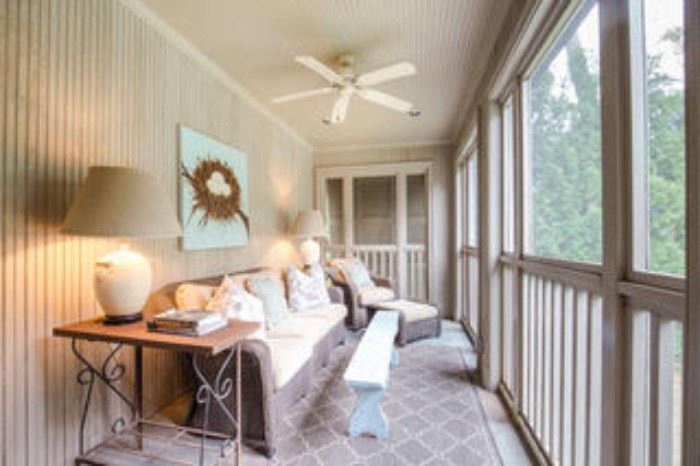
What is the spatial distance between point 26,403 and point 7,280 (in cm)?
54

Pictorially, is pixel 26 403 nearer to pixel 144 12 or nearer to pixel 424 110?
pixel 144 12

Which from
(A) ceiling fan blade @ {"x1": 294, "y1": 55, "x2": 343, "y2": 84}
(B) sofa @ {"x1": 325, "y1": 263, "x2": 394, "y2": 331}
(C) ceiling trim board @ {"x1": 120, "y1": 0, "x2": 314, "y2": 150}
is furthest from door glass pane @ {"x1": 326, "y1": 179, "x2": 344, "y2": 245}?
(A) ceiling fan blade @ {"x1": 294, "y1": 55, "x2": 343, "y2": 84}

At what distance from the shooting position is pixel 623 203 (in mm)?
1039

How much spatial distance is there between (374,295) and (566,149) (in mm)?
2792

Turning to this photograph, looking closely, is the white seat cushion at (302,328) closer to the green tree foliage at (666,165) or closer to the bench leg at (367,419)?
the bench leg at (367,419)

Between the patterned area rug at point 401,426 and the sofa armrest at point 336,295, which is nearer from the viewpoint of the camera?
the patterned area rug at point 401,426

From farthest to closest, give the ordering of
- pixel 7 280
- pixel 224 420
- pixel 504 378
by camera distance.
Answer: pixel 504 378
pixel 224 420
pixel 7 280

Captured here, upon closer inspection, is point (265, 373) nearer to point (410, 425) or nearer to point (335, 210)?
point (410, 425)

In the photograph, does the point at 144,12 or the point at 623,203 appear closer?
the point at 623,203

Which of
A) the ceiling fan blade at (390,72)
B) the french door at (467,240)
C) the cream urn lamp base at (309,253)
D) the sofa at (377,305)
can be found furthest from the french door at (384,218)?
the ceiling fan blade at (390,72)

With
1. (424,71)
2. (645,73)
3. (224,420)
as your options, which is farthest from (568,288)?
(424,71)

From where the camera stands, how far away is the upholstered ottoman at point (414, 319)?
3.52m

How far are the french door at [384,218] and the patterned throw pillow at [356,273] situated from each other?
2.56ft

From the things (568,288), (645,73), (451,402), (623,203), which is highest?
(645,73)
